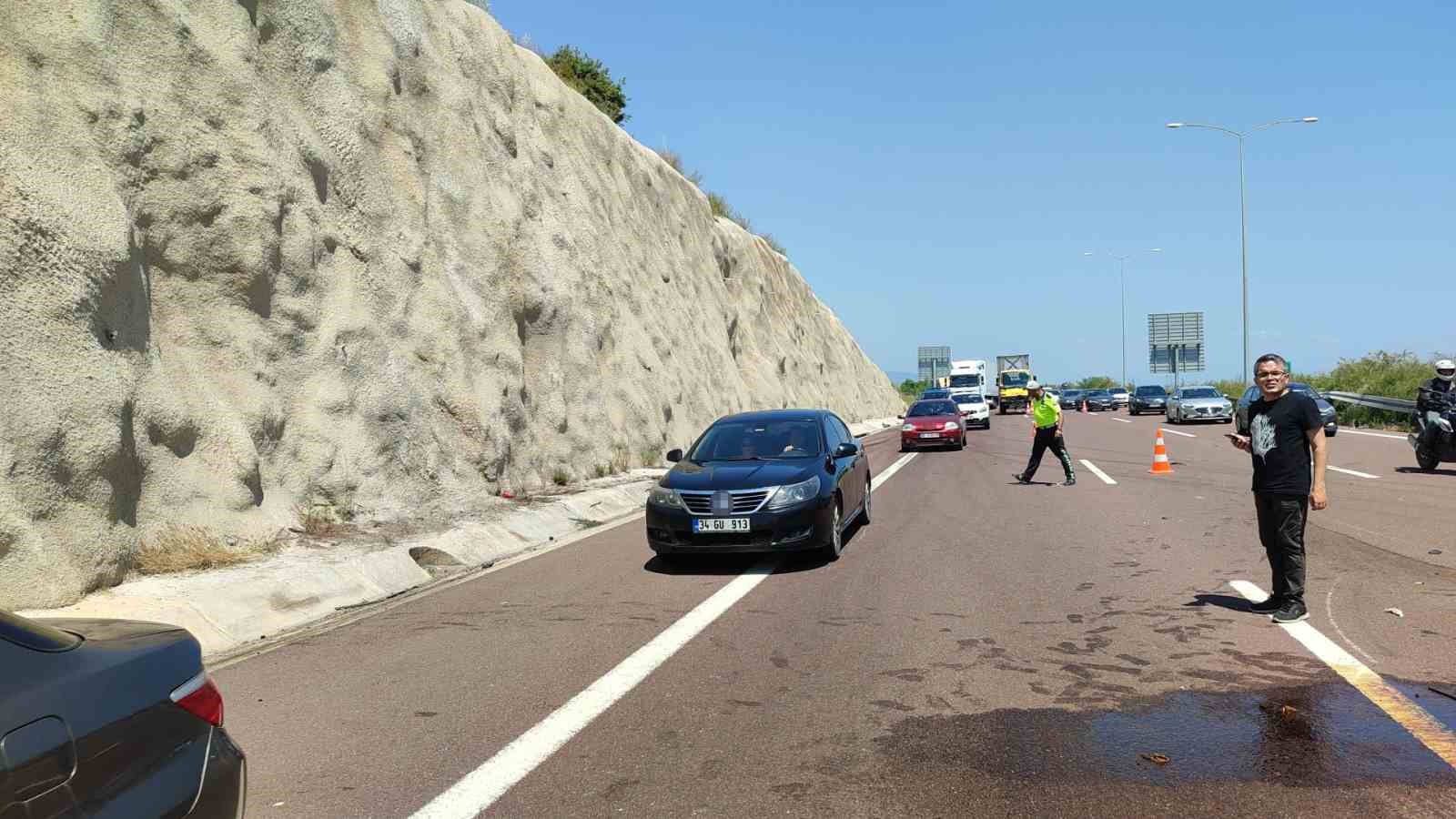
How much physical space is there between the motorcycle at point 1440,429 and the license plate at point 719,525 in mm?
13099

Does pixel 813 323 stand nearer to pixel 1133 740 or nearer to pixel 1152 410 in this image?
pixel 1152 410

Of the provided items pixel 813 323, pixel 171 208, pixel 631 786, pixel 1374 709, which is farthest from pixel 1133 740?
pixel 813 323

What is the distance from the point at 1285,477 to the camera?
25.7 ft

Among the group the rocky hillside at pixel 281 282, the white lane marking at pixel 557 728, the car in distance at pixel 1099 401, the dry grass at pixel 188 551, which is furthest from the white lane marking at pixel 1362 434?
the car in distance at pixel 1099 401

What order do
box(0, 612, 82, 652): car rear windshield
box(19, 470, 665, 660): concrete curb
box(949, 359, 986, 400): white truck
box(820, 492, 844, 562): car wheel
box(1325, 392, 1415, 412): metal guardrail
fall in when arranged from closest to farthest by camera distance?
1. box(0, 612, 82, 652): car rear windshield
2. box(19, 470, 665, 660): concrete curb
3. box(820, 492, 844, 562): car wheel
4. box(1325, 392, 1415, 412): metal guardrail
5. box(949, 359, 986, 400): white truck

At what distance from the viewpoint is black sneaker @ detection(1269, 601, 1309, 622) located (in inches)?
295

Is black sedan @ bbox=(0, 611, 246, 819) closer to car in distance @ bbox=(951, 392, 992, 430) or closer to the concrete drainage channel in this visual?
the concrete drainage channel

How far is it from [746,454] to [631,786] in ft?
24.7

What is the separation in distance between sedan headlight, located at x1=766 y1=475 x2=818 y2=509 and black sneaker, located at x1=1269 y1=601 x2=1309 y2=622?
4.29m

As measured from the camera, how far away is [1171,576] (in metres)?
9.56

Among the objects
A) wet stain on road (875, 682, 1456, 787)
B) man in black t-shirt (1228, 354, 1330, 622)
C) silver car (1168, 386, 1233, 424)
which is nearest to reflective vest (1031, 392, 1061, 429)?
man in black t-shirt (1228, 354, 1330, 622)

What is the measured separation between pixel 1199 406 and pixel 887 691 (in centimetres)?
4186

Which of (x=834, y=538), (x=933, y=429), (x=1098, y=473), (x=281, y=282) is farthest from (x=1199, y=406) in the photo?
(x=281, y=282)

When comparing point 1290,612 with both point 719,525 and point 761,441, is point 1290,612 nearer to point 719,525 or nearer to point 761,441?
point 719,525
